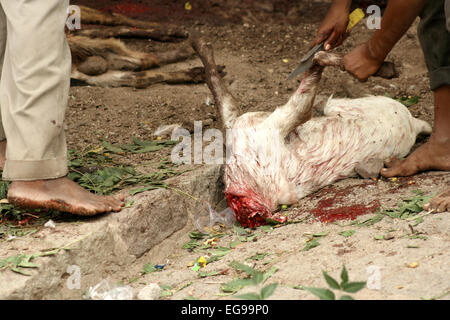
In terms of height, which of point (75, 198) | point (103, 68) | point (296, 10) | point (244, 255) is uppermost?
point (296, 10)

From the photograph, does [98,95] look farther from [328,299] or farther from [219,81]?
[328,299]

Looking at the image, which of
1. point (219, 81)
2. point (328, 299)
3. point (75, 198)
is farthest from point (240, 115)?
point (328, 299)

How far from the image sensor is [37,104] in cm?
265

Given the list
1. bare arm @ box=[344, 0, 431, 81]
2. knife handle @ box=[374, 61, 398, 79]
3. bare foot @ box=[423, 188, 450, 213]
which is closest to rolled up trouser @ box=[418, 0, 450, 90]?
bare arm @ box=[344, 0, 431, 81]

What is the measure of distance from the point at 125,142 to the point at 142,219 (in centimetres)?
→ 123

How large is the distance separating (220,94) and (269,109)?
1.88 feet

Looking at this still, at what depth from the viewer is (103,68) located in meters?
5.05

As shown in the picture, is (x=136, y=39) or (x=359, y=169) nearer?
(x=359, y=169)

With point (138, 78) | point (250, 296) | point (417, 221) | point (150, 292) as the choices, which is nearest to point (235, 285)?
point (250, 296)

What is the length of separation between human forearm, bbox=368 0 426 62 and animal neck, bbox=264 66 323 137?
0.51 meters

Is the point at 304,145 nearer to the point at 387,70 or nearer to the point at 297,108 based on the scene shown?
the point at 297,108

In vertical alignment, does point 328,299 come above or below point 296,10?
below

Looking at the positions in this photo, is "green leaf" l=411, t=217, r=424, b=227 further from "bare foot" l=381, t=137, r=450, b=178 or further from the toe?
"bare foot" l=381, t=137, r=450, b=178

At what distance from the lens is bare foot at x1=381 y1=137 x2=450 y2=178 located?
347 cm
